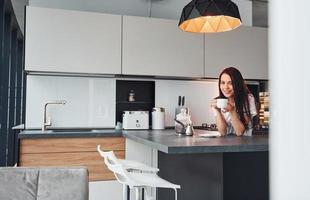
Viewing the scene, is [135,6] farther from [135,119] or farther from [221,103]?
[221,103]

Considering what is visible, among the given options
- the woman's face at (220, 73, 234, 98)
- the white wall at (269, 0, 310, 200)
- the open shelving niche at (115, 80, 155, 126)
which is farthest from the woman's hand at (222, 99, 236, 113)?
the white wall at (269, 0, 310, 200)

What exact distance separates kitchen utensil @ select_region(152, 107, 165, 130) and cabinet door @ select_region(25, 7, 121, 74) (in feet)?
2.02

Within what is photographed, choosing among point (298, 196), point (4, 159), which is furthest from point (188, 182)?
point (4, 159)

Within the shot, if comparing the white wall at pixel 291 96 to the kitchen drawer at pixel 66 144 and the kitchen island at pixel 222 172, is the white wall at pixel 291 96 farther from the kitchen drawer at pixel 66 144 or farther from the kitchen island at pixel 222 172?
the kitchen drawer at pixel 66 144

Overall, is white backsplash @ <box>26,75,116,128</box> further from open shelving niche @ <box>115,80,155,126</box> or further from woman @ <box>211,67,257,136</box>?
woman @ <box>211,67,257,136</box>

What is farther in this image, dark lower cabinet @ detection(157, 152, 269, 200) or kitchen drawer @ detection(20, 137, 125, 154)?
kitchen drawer @ detection(20, 137, 125, 154)

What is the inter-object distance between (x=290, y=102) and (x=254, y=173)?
1815mm

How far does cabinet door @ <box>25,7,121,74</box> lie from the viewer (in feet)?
9.66

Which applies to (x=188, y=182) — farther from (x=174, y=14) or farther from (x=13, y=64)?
(x=13, y=64)

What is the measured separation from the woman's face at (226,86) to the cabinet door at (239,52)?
0.90m

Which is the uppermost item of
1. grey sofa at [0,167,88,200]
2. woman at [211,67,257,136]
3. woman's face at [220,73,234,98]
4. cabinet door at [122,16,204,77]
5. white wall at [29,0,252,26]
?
white wall at [29,0,252,26]

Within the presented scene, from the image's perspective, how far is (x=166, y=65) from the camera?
3.31 m

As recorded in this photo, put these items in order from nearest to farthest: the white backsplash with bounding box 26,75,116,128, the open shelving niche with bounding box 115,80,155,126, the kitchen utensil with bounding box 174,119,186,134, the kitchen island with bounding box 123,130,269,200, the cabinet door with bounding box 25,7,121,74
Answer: the kitchen island with bounding box 123,130,269,200, the kitchen utensil with bounding box 174,119,186,134, the cabinet door with bounding box 25,7,121,74, the white backsplash with bounding box 26,75,116,128, the open shelving niche with bounding box 115,80,155,126

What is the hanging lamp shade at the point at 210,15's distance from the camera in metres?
2.17
